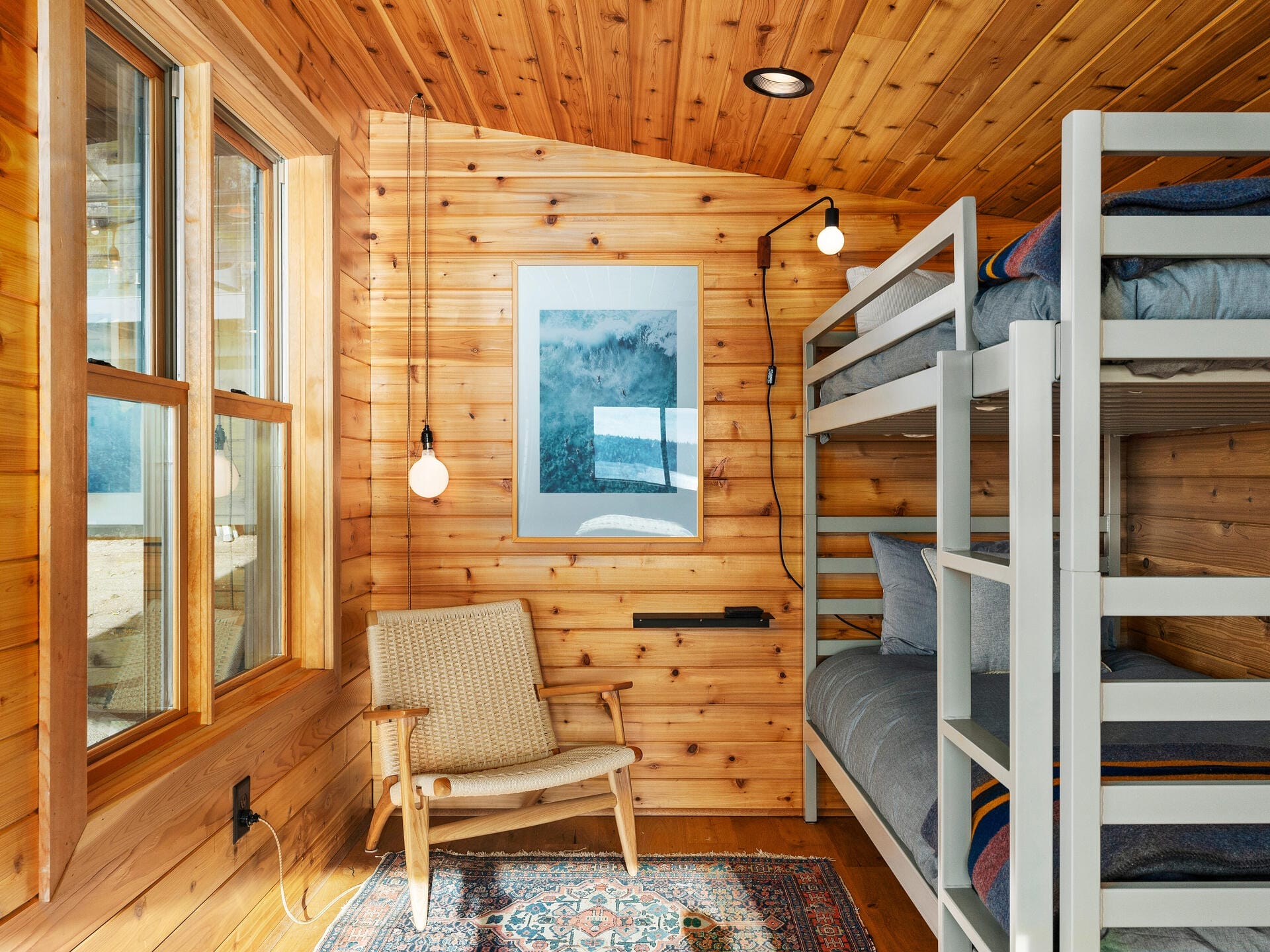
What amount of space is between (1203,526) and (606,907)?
2.09 meters

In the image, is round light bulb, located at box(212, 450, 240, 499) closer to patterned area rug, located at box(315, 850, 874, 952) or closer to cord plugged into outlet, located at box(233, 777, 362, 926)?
cord plugged into outlet, located at box(233, 777, 362, 926)

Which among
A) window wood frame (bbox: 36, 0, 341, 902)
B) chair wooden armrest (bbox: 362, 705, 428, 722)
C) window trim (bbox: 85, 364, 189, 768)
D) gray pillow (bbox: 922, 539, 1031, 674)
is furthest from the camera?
gray pillow (bbox: 922, 539, 1031, 674)

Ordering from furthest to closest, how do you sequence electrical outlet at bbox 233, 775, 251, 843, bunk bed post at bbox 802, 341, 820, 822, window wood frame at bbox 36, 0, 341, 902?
bunk bed post at bbox 802, 341, 820, 822 < electrical outlet at bbox 233, 775, 251, 843 < window wood frame at bbox 36, 0, 341, 902

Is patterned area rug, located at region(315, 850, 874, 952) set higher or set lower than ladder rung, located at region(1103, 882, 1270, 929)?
lower

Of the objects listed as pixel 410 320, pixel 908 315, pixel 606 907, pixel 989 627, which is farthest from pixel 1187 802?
pixel 410 320

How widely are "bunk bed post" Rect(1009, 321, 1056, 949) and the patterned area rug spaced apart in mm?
1006

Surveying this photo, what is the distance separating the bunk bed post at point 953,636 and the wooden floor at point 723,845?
82 cm

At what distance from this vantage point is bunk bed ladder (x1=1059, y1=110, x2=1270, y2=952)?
3.92 feet

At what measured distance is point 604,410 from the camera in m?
2.96

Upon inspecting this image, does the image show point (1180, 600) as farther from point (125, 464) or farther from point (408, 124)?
point (408, 124)

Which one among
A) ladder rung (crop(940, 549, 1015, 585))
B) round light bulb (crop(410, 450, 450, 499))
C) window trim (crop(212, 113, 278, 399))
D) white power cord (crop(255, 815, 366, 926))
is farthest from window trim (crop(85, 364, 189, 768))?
ladder rung (crop(940, 549, 1015, 585))

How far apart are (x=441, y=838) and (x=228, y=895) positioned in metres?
0.52

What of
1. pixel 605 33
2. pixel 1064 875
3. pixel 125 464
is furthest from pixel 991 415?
pixel 125 464

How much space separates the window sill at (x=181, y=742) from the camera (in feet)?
4.95
